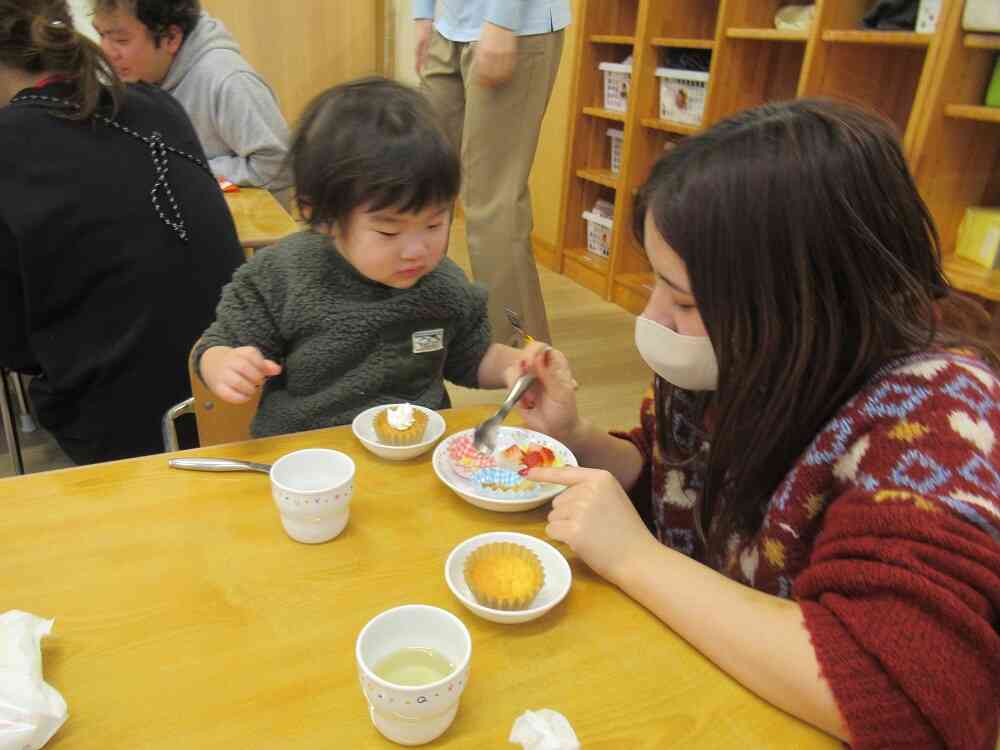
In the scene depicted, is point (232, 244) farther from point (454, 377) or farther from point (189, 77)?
point (189, 77)

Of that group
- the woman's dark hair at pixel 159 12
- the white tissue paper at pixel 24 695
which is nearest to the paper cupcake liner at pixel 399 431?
the white tissue paper at pixel 24 695

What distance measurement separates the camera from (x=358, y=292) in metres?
1.22

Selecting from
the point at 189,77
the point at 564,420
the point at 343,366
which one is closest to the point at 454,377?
the point at 343,366

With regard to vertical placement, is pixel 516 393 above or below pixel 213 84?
below

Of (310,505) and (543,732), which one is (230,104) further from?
(543,732)

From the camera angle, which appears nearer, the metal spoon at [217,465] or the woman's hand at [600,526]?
the woman's hand at [600,526]

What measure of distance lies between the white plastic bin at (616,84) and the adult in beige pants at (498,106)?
1118 millimetres

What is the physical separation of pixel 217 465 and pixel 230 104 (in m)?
1.76

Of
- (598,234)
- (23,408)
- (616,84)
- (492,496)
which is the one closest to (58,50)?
(492,496)

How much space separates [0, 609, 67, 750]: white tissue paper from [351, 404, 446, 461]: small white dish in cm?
43

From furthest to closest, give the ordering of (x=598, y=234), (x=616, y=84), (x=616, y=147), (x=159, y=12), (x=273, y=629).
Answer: (x=598, y=234) → (x=616, y=147) → (x=616, y=84) → (x=159, y=12) → (x=273, y=629)

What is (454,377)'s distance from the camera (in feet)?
4.54

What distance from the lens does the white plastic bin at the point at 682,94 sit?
3094mm

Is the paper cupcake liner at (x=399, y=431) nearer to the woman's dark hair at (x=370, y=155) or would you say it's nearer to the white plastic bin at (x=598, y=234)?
the woman's dark hair at (x=370, y=155)
